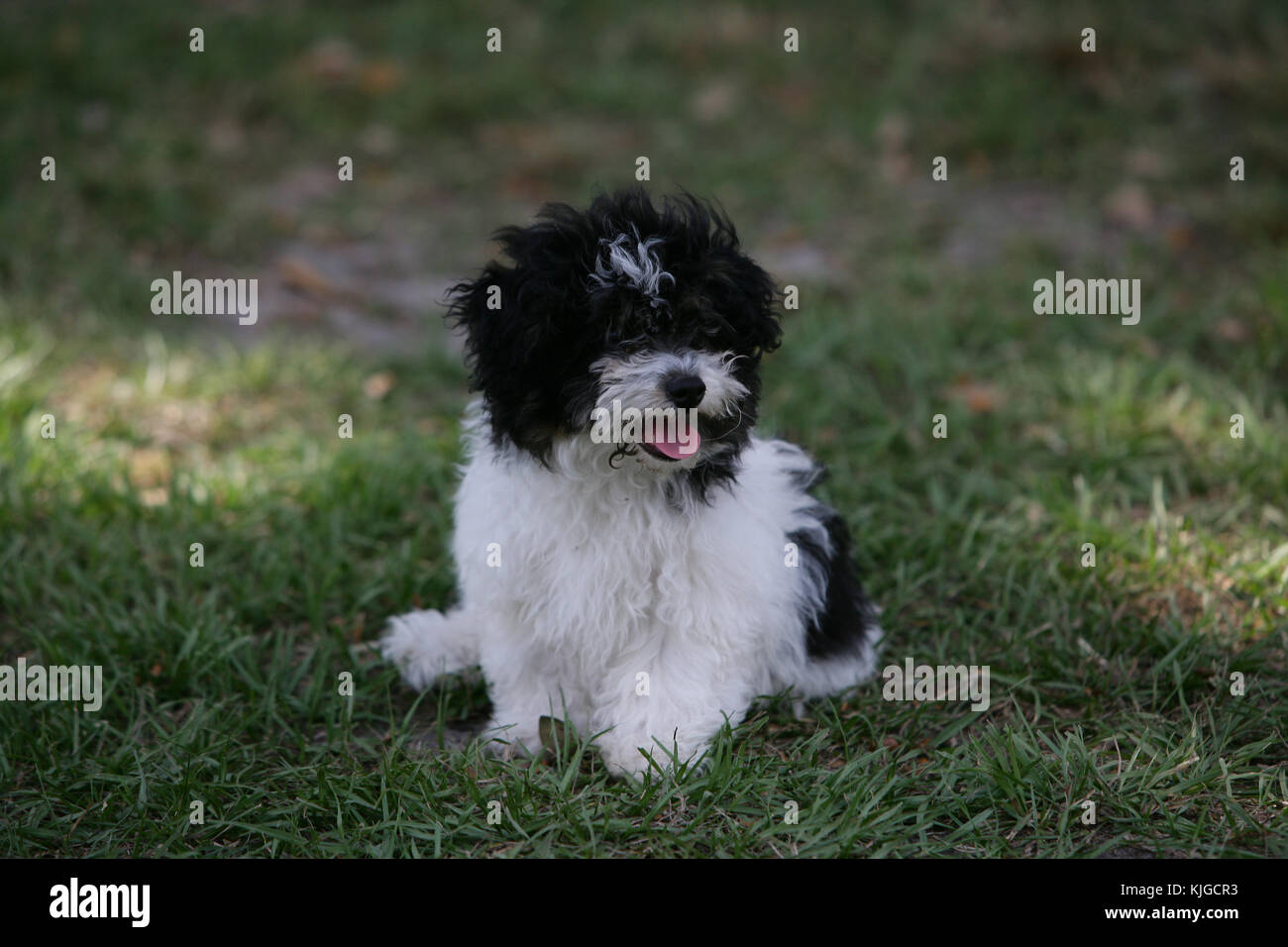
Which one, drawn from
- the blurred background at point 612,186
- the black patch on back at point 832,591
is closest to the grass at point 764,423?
the blurred background at point 612,186

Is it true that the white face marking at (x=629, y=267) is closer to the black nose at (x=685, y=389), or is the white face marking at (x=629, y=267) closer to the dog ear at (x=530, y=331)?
the dog ear at (x=530, y=331)

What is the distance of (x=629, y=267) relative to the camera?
2.85 m

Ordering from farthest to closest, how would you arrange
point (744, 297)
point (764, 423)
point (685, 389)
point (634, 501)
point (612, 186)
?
point (612, 186) < point (764, 423) < point (634, 501) < point (744, 297) < point (685, 389)

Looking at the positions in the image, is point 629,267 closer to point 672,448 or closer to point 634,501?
point 672,448

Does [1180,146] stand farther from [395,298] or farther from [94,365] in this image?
[94,365]

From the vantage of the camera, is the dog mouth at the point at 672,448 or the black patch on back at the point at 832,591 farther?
the black patch on back at the point at 832,591

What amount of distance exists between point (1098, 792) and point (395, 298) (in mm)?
4711

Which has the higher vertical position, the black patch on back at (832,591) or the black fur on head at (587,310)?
the black fur on head at (587,310)

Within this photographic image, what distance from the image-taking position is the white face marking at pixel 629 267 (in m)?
2.86

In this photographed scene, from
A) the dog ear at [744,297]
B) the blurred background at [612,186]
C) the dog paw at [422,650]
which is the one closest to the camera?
the dog ear at [744,297]

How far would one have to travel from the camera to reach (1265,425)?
15.8 ft

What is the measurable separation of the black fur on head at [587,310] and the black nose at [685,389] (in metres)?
0.12

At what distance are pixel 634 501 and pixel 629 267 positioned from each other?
0.62 metres

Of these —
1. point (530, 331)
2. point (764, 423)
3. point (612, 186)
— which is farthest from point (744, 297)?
point (612, 186)
